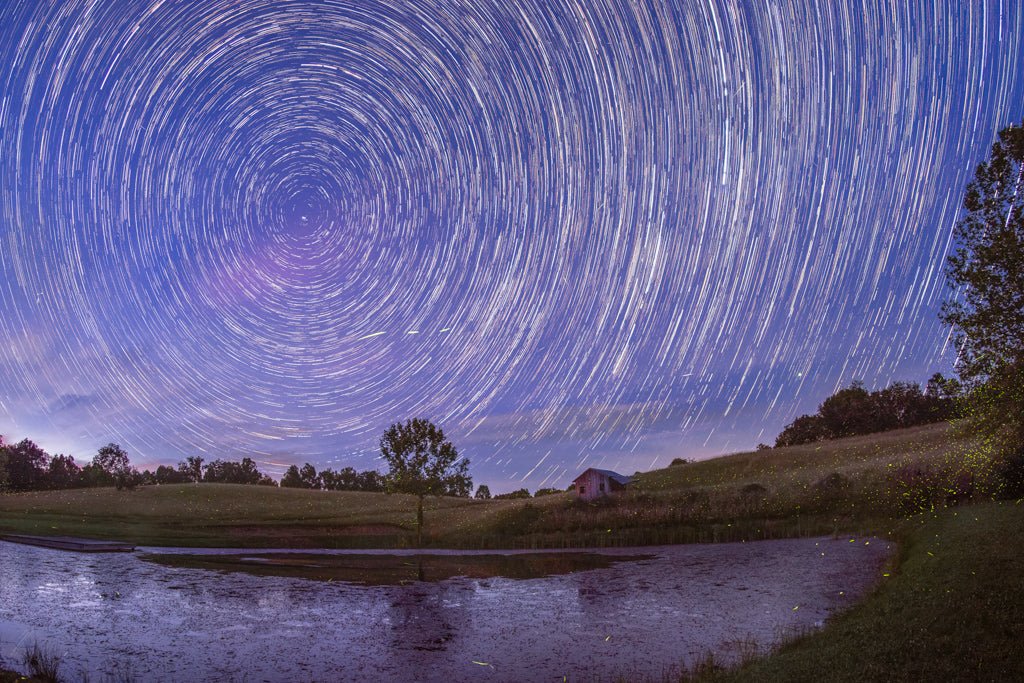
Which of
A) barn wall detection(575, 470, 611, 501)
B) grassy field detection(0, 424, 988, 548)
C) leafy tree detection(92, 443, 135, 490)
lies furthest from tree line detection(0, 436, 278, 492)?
barn wall detection(575, 470, 611, 501)

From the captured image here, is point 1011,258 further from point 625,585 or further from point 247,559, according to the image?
point 247,559

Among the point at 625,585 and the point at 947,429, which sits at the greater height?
the point at 947,429

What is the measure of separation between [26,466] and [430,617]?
7177 inches

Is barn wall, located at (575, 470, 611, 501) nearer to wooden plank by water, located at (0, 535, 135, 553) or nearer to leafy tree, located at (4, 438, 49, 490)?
wooden plank by water, located at (0, 535, 135, 553)

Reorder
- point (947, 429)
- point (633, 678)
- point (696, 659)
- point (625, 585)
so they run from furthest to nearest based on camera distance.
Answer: point (947, 429)
point (625, 585)
point (696, 659)
point (633, 678)

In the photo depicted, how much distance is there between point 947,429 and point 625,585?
203ft


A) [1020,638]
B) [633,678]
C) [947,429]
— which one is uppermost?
[947,429]

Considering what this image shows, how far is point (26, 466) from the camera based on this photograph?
162875 mm

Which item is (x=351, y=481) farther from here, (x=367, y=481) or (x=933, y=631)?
(x=933, y=631)

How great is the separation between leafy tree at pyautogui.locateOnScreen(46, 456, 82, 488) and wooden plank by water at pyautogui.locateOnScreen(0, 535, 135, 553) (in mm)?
116777

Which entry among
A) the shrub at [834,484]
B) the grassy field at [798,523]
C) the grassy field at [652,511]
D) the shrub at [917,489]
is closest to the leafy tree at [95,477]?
the grassy field at [798,523]

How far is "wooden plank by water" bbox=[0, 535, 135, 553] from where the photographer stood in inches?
2044

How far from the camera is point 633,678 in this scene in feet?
55.4

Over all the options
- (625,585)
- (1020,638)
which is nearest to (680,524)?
(625,585)
